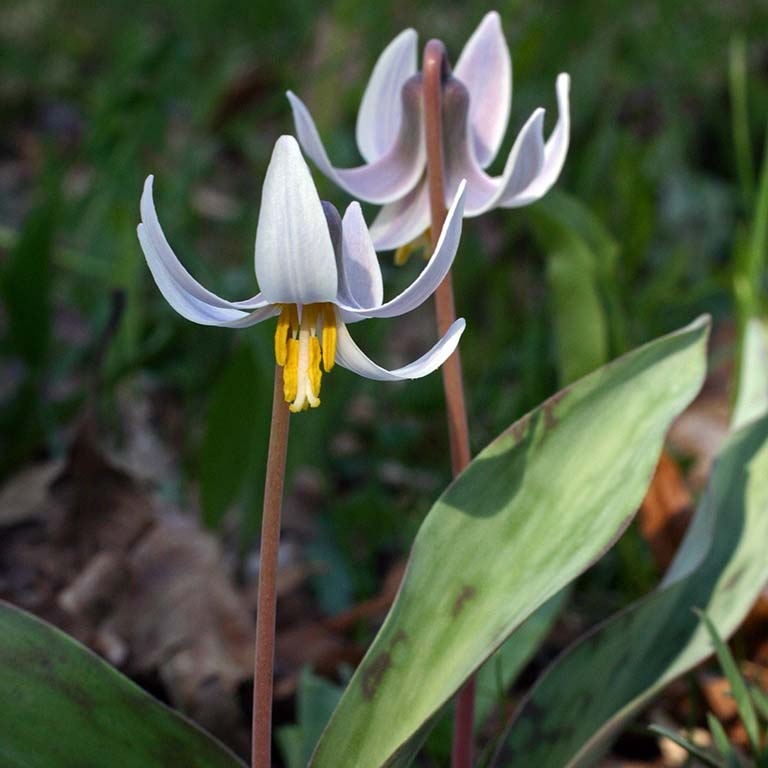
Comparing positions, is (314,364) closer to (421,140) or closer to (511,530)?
(511,530)

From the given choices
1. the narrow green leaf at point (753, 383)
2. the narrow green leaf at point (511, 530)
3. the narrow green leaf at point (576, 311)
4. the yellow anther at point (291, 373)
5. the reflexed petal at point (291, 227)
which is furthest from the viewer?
the narrow green leaf at point (576, 311)

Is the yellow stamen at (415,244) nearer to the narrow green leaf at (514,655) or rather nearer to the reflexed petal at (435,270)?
the reflexed petal at (435,270)

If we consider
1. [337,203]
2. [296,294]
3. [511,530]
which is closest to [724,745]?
[511,530]

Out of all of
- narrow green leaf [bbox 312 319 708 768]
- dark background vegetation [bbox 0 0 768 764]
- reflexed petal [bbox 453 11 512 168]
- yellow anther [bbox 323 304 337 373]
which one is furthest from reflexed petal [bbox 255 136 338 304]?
dark background vegetation [bbox 0 0 768 764]

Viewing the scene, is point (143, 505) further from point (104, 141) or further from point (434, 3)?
point (434, 3)

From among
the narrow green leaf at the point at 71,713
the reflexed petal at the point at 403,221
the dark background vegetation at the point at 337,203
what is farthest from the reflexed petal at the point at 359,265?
the dark background vegetation at the point at 337,203

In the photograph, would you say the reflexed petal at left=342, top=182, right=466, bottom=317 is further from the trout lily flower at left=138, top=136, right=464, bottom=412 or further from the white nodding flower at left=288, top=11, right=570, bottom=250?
the white nodding flower at left=288, top=11, right=570, bottom=250
